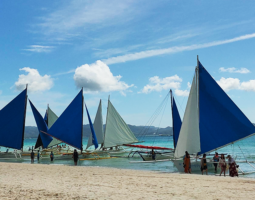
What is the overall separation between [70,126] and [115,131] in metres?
9.09

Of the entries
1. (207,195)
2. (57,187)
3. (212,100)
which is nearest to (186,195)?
(207,195)

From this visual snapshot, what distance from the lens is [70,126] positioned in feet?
117

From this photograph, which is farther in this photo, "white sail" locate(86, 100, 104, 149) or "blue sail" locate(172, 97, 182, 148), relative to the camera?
"white sail" locate(86, 100, 104, 149)

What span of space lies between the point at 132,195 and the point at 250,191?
512 cm

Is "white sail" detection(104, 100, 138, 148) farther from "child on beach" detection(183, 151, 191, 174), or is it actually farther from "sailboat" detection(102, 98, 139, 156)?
"child on beach" detection(183, 151, 191, 174)

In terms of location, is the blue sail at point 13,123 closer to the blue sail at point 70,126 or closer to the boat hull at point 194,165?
the blue sail at point 70,126

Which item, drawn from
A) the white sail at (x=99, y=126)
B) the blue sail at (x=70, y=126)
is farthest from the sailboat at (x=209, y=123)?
the white sail at (x=99, y=126)

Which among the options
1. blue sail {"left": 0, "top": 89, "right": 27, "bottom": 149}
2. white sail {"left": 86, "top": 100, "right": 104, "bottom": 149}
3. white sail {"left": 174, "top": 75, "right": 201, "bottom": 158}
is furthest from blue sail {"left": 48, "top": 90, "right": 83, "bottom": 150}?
white sail {"left": 174, "top": 75, "right": 201, "bottom": 158}

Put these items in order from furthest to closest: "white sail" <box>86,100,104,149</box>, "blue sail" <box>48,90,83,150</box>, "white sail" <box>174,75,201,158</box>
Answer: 1. "white sail" <box>86,100,104,149</box>
2. "blue sail" <box>48,90,83,150</box>
3. "white sail" <box>174,75,201,158</box>

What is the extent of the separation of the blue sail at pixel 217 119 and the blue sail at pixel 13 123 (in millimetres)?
24832

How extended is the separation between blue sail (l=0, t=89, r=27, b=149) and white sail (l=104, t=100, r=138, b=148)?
1178cm

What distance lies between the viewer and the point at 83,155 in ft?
117

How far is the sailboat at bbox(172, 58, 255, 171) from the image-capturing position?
68.1ft

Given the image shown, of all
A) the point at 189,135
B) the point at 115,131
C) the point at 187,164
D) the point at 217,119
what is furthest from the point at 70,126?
Result: the point at 217,119
